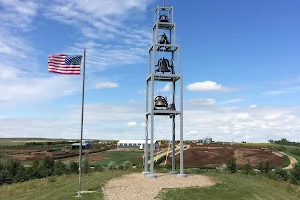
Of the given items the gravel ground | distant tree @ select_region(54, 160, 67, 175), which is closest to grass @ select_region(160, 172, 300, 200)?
the gravel ground

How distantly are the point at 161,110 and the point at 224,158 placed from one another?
142ft

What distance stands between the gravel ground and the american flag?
738cm

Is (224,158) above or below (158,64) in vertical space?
below

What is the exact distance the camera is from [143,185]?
19031mm

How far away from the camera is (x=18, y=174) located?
41469mm

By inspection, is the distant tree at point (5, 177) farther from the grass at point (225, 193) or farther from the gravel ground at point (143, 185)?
the grass at point (225, 193)

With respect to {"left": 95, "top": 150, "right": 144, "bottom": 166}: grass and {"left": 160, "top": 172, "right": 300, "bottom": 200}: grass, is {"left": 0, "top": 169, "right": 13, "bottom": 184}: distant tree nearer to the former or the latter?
{"left": 95, "top": 150, "right": 144, "bottom": 166}: grass

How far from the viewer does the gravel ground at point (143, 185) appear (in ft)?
56.0

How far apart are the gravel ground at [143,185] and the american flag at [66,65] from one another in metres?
7.38

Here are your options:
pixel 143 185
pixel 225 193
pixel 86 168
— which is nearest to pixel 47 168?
pixel 86 168

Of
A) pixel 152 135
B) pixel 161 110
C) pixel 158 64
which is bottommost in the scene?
pixel 152 135

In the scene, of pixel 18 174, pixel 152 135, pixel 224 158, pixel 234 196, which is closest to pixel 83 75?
pixel 152 135

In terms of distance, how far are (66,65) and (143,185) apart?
861cm

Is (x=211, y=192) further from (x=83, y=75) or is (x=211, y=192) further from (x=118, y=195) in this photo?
(x=83, y=75)
